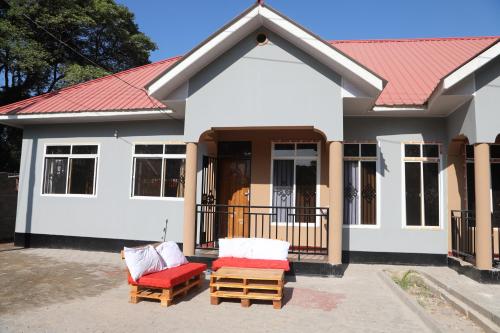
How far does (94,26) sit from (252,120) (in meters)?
20.5

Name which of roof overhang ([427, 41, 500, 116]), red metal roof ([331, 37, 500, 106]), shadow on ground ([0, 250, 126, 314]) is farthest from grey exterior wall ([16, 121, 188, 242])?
roof overhang ([427, 41, 500, 116])

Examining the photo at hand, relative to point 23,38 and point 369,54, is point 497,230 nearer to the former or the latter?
point 369,54

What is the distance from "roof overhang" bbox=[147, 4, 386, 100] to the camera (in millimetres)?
7121

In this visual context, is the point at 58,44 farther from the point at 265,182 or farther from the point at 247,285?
the point at 247,285

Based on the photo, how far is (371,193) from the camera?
8844mm

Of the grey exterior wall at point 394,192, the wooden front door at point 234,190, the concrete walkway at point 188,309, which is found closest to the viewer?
the concrete walkway at point 188,309

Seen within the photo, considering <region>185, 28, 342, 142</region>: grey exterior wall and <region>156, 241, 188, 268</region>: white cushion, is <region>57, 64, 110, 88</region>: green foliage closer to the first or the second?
<region>185, 28, 342, 142</region>: grey exterior wall

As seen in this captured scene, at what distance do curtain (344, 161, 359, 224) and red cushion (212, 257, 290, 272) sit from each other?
281 cm

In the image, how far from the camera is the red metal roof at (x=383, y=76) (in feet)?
31.1

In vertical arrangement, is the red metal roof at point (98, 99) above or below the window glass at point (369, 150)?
above

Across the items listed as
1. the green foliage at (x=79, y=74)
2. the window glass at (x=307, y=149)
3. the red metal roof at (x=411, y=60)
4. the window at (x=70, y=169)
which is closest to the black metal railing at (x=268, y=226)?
the window glass at (x=307, y=149)

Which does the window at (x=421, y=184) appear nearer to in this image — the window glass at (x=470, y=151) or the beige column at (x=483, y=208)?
the window glass at (x=470, y=151)

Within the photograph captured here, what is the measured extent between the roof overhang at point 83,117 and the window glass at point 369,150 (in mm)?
4601

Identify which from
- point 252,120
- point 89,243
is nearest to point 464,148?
point 252,120
